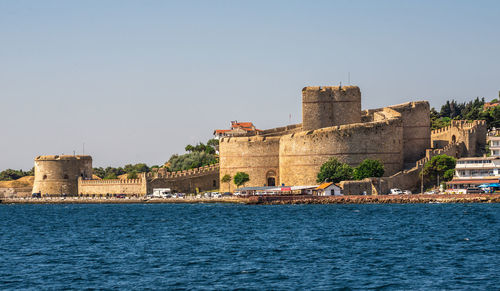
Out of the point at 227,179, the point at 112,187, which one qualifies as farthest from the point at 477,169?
the point at 112,187

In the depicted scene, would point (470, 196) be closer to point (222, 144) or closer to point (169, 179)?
point (222, 144)

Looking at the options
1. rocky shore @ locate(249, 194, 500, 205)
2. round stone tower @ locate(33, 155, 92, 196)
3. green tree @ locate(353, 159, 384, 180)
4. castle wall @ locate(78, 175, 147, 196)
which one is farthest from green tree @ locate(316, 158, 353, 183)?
round stone tower @ locate(33, 155, 92, 196)

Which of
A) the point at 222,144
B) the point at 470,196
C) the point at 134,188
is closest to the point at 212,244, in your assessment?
the point at 470,196

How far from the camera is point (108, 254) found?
29.8 metres

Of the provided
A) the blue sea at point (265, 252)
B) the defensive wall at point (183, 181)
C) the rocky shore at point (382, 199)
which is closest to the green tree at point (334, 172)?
the rocky shore at point (382, 199)

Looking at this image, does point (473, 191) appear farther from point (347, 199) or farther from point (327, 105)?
point (327, 105)

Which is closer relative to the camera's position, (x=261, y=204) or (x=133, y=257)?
(x=133, y=257)

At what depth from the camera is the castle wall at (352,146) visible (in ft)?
198

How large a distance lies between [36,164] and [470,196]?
44.5 meters

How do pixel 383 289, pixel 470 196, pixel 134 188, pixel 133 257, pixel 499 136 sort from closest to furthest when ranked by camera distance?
pixel 383 289, pixel 133 257, pixel 470 196, pixel 499 136, pixel 134 188

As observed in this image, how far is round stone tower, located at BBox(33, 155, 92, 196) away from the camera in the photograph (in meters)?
79.2

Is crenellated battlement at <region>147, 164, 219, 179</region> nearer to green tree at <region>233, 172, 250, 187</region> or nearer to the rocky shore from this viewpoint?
green tree at <region>233, 172, 250, 187</region>

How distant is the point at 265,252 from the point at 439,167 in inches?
1234

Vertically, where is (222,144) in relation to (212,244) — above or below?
above
